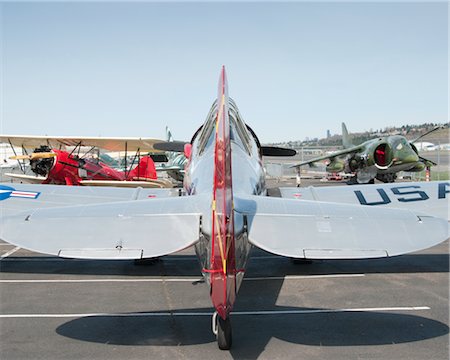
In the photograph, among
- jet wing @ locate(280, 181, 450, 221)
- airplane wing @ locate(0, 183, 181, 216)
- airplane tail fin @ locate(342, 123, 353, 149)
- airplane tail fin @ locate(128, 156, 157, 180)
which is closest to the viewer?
jet wing @ locate(280, 181, 450, 221)

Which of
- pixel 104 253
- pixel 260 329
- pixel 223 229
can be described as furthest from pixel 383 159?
pixel 104 253

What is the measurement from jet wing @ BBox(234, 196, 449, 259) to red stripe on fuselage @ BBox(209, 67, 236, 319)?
34 centimetres

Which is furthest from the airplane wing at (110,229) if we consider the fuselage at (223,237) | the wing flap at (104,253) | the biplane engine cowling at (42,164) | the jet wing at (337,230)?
the biplane engine cowling at (42,164)

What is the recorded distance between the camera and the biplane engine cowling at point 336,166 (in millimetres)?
28812

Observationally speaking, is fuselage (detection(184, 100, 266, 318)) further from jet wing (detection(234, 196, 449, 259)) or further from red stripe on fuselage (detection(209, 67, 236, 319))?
jet wing (detection(234, 196, 449, 259))

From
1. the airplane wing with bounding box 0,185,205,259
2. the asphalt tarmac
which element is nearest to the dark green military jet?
the asphalt tarmac

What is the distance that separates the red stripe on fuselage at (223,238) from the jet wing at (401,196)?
196 inches

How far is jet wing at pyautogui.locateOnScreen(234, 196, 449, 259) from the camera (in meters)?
3.88

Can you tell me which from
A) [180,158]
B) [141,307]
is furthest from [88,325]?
[180,158]

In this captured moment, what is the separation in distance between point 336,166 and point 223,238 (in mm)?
26213

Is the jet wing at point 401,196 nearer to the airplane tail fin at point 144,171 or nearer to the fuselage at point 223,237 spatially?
the fuselage at point 223,237

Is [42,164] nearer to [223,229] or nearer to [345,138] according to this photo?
[223,229]

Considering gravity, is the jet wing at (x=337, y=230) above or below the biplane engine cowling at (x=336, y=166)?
below

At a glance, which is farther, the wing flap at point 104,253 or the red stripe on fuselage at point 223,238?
the red stripe on fuselage at point 223,238
